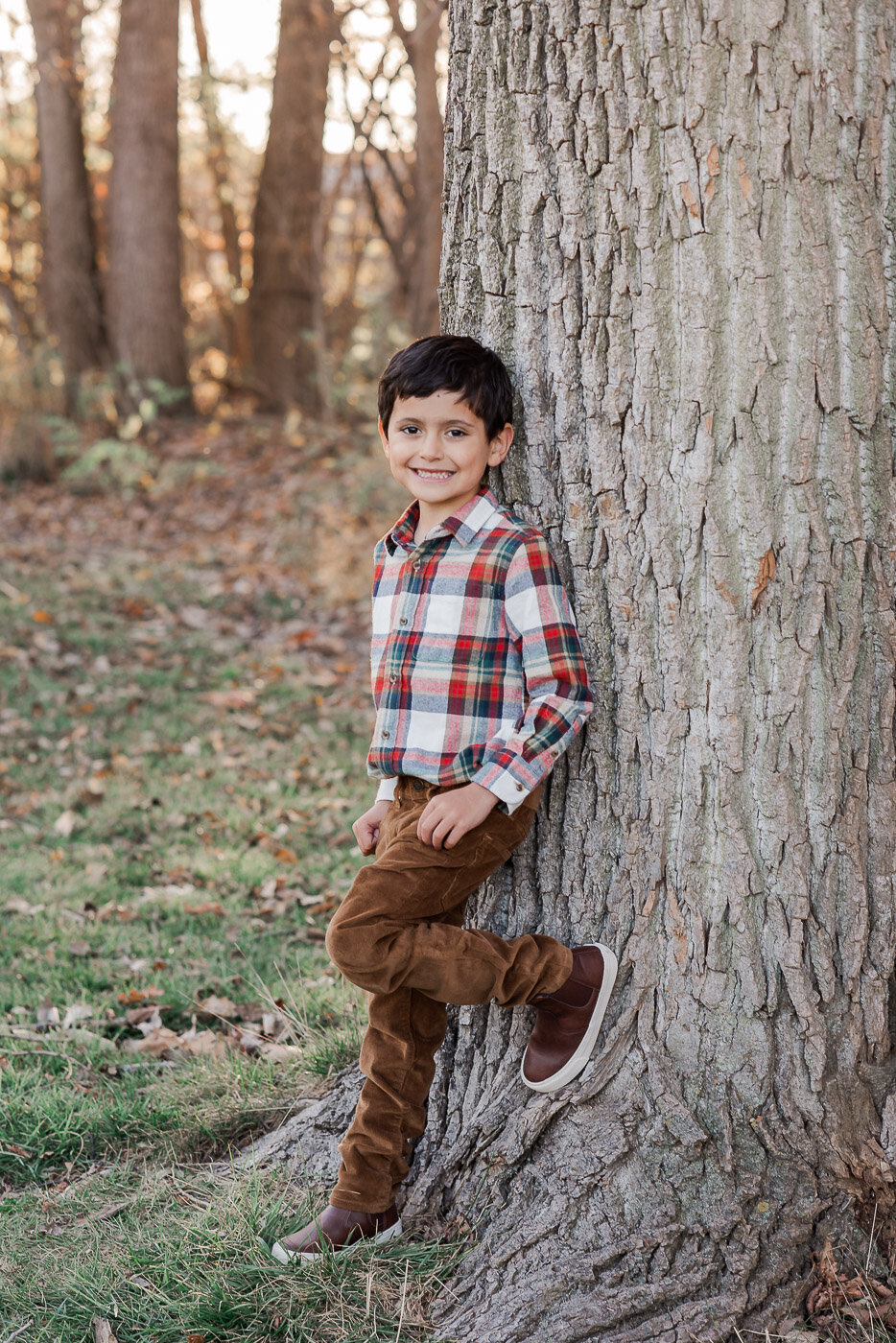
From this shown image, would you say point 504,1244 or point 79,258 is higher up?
point 79,258

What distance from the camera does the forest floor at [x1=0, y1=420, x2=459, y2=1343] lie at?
2344mm

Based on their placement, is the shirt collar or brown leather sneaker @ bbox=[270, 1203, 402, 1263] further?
the shirt collar

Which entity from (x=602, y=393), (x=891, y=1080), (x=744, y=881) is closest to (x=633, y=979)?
(x=744, y=881)

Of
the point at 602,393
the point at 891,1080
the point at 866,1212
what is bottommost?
the point at 866,1212

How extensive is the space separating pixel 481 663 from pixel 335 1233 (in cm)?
124

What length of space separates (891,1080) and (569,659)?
3.53 feet

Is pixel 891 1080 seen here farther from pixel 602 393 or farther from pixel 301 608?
pixel 301 608

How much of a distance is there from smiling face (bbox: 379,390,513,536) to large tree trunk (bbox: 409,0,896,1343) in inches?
4.6

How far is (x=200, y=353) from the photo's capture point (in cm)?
1505

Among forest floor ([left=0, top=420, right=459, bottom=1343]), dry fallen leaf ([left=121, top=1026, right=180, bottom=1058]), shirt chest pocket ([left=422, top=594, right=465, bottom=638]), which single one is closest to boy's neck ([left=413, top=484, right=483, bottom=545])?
shirt chest pocket ([left=422, top=594, right=465, bottom=638])

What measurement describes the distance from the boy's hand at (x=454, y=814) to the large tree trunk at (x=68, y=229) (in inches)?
472

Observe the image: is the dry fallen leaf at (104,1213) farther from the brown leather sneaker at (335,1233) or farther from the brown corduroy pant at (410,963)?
the brown corduroy pant at (410,963)

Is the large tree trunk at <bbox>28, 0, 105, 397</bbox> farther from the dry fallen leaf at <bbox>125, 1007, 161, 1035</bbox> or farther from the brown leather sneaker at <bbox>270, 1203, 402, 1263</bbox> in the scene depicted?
the brown leather sneaker at <bbox>270, 1203, 402, 1263</bbox>

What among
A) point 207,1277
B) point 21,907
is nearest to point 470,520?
point 207,1277
